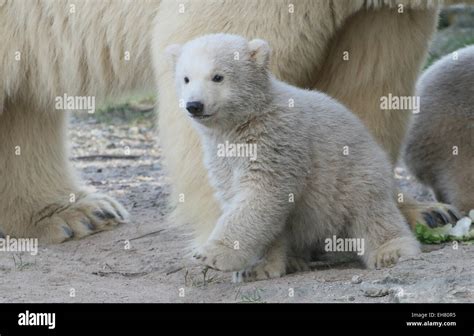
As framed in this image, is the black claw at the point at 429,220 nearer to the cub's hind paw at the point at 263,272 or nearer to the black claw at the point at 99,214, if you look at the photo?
the cub's hind paw at the point at 263,272

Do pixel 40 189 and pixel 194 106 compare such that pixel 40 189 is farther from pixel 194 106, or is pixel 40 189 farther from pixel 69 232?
pixel 194 106

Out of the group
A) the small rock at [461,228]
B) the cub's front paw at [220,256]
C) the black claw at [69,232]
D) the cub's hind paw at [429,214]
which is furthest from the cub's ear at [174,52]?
the black claw at [69,232]

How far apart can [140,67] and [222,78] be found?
1815mm

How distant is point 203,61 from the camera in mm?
6043

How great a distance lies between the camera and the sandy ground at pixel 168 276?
5.80 meters

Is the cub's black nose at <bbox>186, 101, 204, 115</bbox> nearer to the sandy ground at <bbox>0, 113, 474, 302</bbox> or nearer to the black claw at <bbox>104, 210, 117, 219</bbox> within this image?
the sandy ground at <bbox>0, 113, 474, 302</bbox>

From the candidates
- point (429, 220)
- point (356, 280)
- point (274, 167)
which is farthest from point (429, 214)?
point (274, 167)

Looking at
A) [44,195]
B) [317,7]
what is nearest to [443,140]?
[317,7]

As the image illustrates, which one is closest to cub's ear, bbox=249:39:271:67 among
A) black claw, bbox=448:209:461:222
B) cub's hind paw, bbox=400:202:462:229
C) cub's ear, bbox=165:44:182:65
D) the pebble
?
cub's ear, bbox=165:44:182:65

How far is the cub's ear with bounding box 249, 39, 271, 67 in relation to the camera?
20.2 ft

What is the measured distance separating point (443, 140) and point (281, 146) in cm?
242
